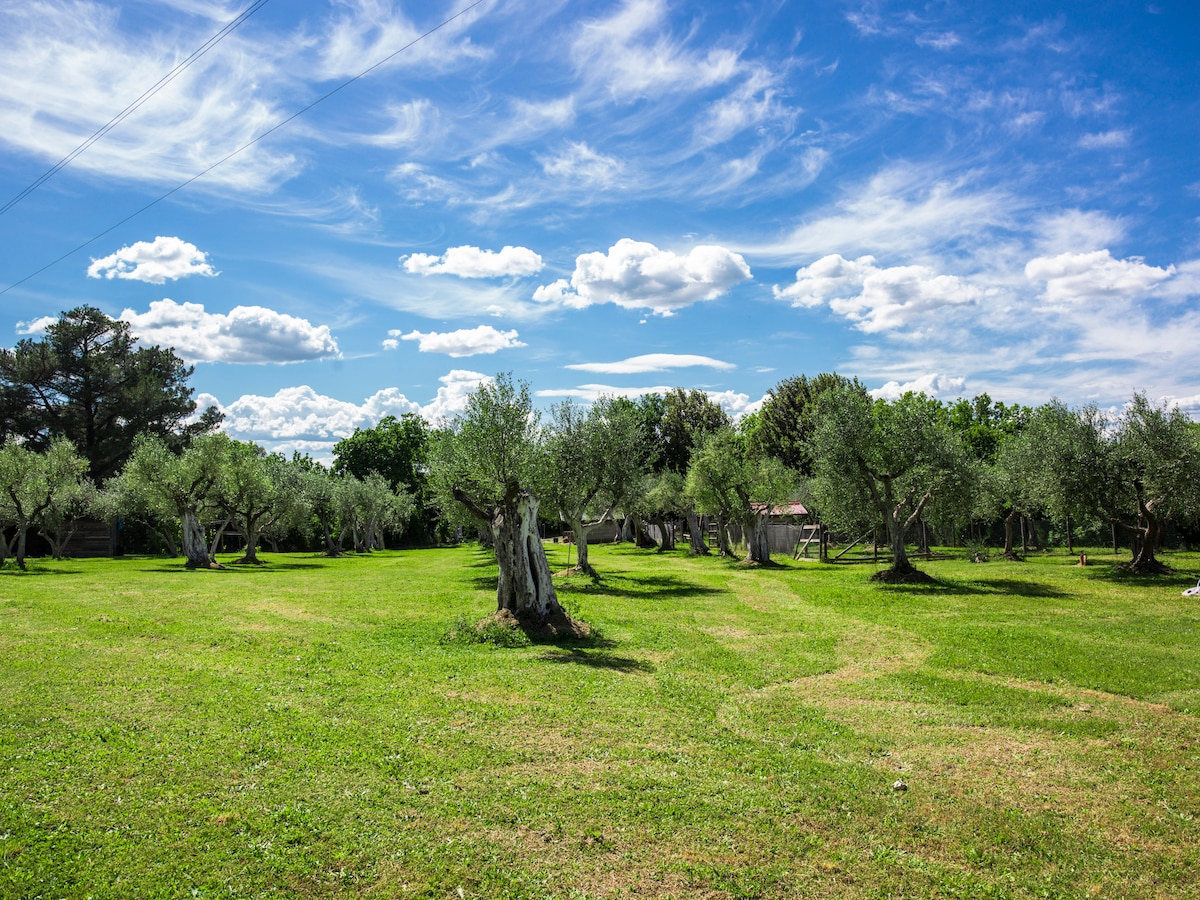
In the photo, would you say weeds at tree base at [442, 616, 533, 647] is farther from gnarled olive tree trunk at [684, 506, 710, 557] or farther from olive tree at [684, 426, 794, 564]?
gnarled olive tree trunk at [684, 506, 710, 557]

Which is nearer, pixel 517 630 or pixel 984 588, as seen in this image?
pixel 517 630

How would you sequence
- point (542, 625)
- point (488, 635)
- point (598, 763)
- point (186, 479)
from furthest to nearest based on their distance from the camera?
point (186, 479) → point (542, 625) → point (488, 635) → point (598, 763)

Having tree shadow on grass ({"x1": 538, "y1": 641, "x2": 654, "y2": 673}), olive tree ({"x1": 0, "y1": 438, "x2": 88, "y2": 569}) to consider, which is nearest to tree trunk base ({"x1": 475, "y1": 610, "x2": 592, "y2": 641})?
tree shadow on grass ({"x1": 538, "y1": 641, "x2": 654, "y2": 673})

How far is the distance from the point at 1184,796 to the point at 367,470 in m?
75.8

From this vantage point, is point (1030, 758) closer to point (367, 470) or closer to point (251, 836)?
point (251, 836)

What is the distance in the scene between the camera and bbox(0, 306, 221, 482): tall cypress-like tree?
56.0 meters

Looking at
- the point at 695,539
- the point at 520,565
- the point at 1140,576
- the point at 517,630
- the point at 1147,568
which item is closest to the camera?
the point at 517,630

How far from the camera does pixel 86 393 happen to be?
58.3 metres

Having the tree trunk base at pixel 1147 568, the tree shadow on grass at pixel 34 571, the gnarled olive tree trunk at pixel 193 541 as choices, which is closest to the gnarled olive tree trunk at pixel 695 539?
the tree trunk base at pixel 1147 568

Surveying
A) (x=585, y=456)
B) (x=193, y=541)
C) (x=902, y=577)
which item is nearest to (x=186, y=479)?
(x=193, y=541)

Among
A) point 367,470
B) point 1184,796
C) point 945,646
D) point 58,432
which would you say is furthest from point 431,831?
point 367,470

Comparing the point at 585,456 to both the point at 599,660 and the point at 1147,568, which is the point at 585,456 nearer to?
the point at 599,660

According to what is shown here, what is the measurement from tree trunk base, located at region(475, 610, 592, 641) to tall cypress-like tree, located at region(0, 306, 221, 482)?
5543 centimetres

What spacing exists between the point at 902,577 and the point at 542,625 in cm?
1733
